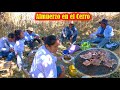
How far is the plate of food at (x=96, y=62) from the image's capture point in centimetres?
741

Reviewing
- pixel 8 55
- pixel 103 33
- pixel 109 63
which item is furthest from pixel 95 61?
pixel 8 55

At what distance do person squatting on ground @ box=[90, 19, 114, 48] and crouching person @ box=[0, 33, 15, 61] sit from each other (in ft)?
4.38

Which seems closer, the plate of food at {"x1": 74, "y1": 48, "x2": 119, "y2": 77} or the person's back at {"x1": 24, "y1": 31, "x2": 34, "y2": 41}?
the plate of food at {"x1": 74, "y1": 48, "x2": 119, "y2": 77}

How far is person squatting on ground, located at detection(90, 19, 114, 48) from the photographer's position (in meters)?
7.50

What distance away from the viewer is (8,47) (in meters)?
7.52

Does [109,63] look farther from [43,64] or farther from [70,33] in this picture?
[43,64]

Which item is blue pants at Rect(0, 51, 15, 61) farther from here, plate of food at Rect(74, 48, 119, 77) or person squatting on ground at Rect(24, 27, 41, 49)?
plate of food at Rect(74, 48, 119, 77)

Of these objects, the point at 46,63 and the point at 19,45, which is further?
the point at 19,45

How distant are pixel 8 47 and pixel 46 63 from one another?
705 millimetres

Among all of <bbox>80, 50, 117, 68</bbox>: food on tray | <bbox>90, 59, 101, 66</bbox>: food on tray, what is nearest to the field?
<bbox>80, 50, 117, 68</bbox>: food on tray

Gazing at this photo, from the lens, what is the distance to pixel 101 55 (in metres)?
7.49
